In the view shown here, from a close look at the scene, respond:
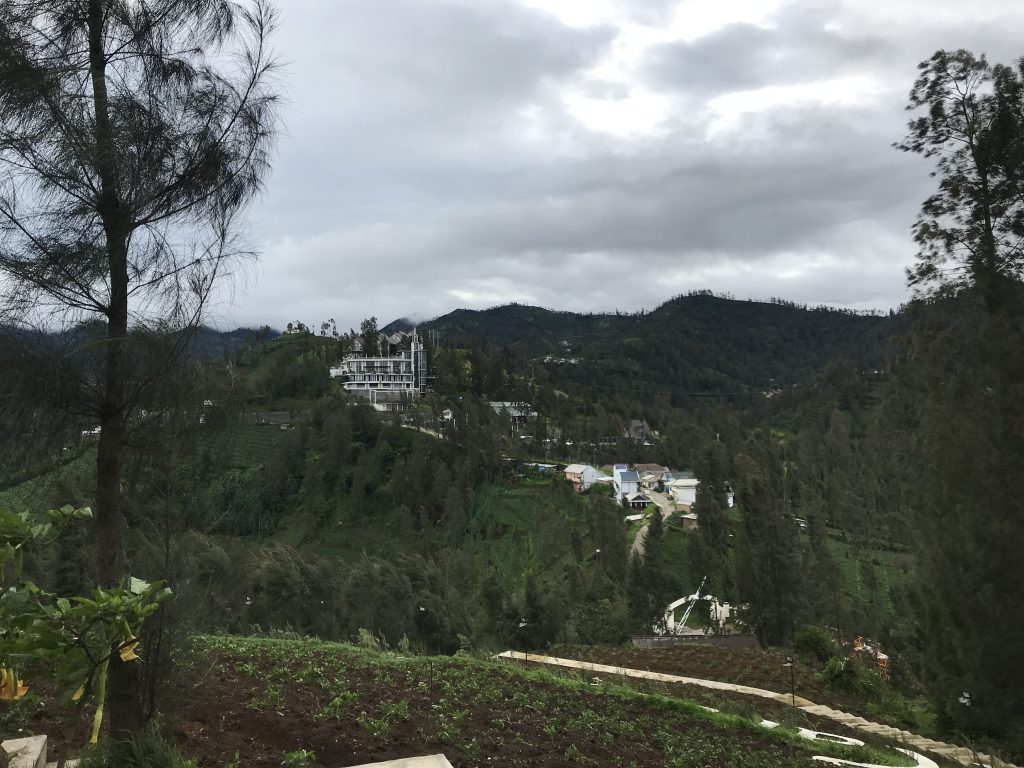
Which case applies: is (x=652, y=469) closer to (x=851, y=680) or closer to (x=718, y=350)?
(x=851, y=680)

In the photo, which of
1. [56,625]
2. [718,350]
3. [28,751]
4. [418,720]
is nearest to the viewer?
[56,625]

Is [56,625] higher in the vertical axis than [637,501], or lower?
higher

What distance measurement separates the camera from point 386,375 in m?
77.4

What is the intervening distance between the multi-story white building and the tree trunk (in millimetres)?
71867

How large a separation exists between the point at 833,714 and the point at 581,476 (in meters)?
47.7

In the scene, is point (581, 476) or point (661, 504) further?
point (581, 476)

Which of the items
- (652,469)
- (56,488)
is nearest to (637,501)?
(652,469)

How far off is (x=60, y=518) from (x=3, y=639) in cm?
32

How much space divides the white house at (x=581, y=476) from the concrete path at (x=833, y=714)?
4216 centimetres

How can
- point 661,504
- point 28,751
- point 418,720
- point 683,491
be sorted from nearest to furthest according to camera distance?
point 28,751 < point 418,720 < point 661,504 < point 683,491

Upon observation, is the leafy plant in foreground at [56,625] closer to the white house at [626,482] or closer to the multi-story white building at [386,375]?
the white house at [626,482]

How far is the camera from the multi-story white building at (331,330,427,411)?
76312 millimetres

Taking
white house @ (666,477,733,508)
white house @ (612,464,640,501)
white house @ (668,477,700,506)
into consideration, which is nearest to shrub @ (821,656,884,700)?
white house @ (612,464,640,501)

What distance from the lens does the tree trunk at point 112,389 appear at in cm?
366
